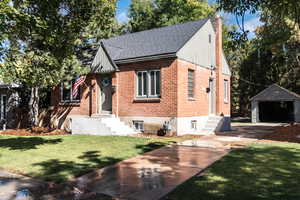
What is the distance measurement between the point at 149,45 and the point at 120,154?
8084 millimetres

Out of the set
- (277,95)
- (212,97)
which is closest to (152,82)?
(212,97)

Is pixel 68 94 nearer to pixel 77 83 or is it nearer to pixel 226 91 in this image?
pixel 77 83

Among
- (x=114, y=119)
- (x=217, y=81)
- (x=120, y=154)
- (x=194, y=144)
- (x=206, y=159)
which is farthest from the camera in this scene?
(x=217, y=81)

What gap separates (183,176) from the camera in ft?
19.0

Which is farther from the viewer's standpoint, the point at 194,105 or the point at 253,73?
the point at 253,73

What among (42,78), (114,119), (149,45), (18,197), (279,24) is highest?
(149,45)

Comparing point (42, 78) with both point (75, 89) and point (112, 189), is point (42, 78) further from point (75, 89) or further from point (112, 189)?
point (75, 89)

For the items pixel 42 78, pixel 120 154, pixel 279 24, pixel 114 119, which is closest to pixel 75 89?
pixel 114 119

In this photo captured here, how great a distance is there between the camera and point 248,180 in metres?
5.31

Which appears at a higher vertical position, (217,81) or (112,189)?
(217,81)

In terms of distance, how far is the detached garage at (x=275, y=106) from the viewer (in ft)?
81.5

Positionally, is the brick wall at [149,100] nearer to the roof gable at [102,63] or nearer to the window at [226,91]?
the roof gable at [102,63]

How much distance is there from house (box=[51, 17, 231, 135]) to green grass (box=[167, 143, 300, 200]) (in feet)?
18.4

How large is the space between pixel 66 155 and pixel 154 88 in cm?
646
